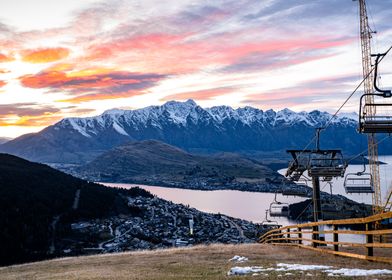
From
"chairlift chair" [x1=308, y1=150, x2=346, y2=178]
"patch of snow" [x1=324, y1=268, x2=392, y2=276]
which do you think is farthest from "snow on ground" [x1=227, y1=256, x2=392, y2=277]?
"chairlift chair" [x1=308, y1=150, x2=346, y2=178]

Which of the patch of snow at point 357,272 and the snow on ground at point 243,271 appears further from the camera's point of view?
the snow on ground at point 243,271

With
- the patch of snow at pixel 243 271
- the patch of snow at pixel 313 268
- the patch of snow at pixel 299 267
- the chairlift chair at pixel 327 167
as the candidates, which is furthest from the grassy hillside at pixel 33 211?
the patch of snow at pixel 299 267

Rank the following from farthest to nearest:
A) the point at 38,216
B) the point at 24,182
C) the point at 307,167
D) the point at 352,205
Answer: the point at 24,182, the point at 352,205, the point at 38,216, the point at 307,167

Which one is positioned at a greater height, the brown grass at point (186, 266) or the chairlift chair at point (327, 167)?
the chairlift chair at point (327, 167)

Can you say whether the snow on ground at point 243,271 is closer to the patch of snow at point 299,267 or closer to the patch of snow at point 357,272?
the patch of snow at point 299,267

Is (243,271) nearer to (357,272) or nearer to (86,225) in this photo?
(357,272)

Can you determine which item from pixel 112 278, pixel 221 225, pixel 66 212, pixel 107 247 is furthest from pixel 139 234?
pixel 112 278

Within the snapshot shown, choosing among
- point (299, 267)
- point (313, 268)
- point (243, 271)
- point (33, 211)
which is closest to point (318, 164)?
point (299, 267)

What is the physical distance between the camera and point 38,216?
6142 inches

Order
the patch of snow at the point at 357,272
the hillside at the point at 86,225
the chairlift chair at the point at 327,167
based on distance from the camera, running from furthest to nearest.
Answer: the hillside at the point at 86,225 < the chairlift chair at the point at 327,167 < the patch of snow at the point at 357,272

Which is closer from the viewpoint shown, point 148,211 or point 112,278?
point 112,278

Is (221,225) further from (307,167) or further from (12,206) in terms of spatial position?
(307,167)

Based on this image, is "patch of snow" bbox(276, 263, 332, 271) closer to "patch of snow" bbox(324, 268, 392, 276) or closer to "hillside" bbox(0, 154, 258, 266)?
"patch of snow" bbox(324, 268, 392, 276)

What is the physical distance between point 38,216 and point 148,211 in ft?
152
